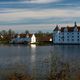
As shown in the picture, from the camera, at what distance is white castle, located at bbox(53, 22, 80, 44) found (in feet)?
305

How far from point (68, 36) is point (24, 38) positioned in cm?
1569

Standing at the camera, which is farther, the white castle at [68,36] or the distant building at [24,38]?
the distant building at [24,38]

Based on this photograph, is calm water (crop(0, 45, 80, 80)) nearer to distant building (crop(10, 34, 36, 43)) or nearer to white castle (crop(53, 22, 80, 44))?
white castle (crop(53, 22, 80, 44))

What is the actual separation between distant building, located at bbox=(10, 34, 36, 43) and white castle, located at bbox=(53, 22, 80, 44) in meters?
8.80

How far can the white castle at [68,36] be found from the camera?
305ft

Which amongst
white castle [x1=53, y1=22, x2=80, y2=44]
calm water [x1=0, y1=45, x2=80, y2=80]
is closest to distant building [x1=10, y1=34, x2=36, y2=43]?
white castle [x1=53, y1=22, x2=80, y2=44]

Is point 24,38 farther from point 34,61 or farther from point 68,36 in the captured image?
point 34,61

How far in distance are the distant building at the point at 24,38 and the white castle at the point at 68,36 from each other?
8799mm

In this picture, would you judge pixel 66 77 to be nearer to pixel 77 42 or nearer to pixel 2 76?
pixel 2 76

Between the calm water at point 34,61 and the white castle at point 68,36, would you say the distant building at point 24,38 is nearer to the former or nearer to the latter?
the white castle at point 68,36

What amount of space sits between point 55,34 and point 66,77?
83204mm

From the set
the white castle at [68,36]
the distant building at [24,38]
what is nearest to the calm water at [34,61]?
the white castle at [68,36]

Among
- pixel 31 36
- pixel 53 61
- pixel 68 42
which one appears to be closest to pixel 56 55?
pixel 53 61

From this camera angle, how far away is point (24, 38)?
Answer: 102 m
